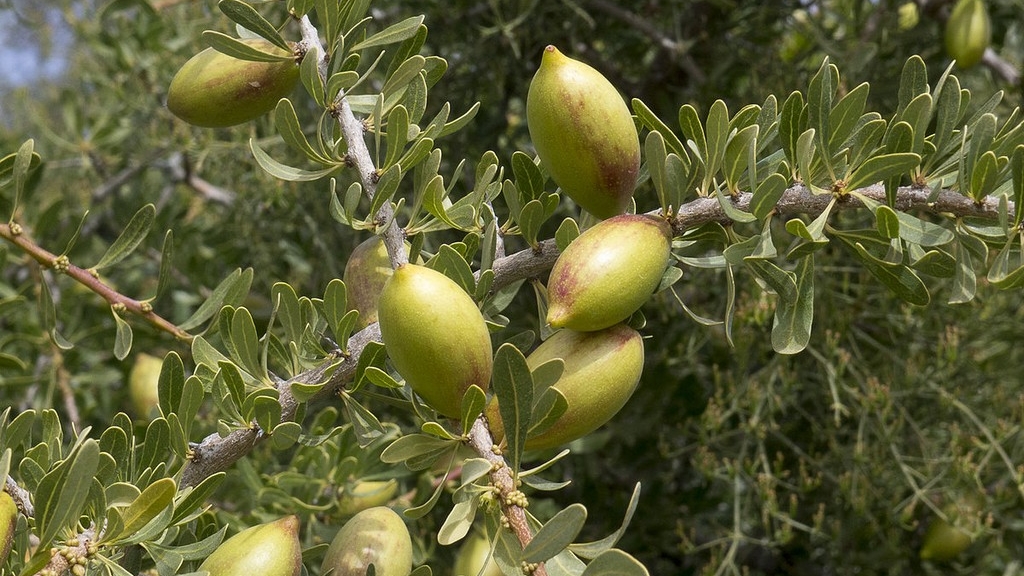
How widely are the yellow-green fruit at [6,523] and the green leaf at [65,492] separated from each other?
0.05ft

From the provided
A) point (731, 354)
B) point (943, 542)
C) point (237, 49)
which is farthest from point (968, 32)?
point (237, 49)

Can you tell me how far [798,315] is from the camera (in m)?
0.67

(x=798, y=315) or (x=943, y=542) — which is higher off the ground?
(x=798, y=315)

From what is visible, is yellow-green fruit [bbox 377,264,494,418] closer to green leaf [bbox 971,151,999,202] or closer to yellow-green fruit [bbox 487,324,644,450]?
yellow-green fruit [bbox 487,324,644,450]

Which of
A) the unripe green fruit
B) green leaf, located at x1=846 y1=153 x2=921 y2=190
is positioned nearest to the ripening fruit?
the unripe green fruit

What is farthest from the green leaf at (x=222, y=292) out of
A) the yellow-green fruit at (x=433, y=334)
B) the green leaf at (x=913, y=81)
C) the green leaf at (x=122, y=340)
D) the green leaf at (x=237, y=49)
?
the green leaf at (x=913, y=81)

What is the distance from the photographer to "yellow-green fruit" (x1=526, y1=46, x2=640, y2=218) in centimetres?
65

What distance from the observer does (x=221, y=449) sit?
0.68 m

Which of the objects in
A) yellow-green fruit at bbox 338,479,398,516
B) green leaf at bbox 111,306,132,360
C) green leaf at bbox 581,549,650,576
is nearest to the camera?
green leaf at bbox 581,549,650,576

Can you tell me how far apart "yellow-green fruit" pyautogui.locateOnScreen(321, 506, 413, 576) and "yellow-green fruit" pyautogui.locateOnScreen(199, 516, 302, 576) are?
0.15 feet

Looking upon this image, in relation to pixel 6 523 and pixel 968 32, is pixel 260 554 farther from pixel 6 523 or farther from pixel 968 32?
pixel 968 32

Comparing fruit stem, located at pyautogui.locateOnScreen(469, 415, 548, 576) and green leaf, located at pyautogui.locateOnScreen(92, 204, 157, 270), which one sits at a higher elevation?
green leaf, located at pyautogui.locateOnScreen(92, 204, 157, 270)

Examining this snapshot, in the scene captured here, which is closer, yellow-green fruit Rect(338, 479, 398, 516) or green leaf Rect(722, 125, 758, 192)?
green leaf Rect(722, 125, 758, 192)

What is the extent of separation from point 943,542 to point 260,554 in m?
1.14
